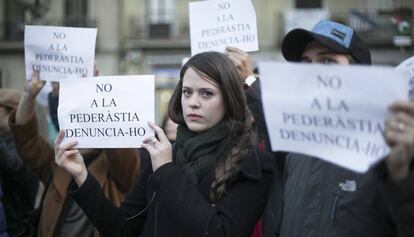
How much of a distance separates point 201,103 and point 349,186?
0.67 m

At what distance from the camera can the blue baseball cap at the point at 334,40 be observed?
2.19 m

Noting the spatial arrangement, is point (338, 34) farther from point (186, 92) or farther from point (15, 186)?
point (15, 186)

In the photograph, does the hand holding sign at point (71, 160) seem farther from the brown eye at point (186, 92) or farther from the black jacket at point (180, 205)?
the brown eye at point (186, 92)

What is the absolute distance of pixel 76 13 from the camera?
811 inches

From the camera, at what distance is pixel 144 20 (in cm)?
2052

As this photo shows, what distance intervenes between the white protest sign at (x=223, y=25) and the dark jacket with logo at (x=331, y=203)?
4.25ft

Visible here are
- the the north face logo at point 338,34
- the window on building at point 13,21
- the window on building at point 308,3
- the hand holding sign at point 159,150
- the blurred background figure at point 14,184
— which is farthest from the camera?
the window on building at point 13,21

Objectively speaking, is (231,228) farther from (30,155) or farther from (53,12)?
(53,12)

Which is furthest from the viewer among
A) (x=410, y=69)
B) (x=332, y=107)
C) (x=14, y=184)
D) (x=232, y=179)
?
(x=14, y=184)

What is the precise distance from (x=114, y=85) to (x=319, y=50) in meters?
0.88

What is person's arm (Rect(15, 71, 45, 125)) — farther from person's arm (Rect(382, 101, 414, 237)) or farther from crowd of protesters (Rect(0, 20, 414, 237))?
person's arm (Rect(382, 101, 414, 237))

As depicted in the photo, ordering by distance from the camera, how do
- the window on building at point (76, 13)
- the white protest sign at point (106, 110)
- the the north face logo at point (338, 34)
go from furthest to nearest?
the window on building at point (76, 13) < the white protest sign at point (106, 110) < the the north face logo at point (338, 34)

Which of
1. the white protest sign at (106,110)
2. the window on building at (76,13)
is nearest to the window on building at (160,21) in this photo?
the window on building at (76,13)

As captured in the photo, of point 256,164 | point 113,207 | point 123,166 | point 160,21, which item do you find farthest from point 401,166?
point 160,21
